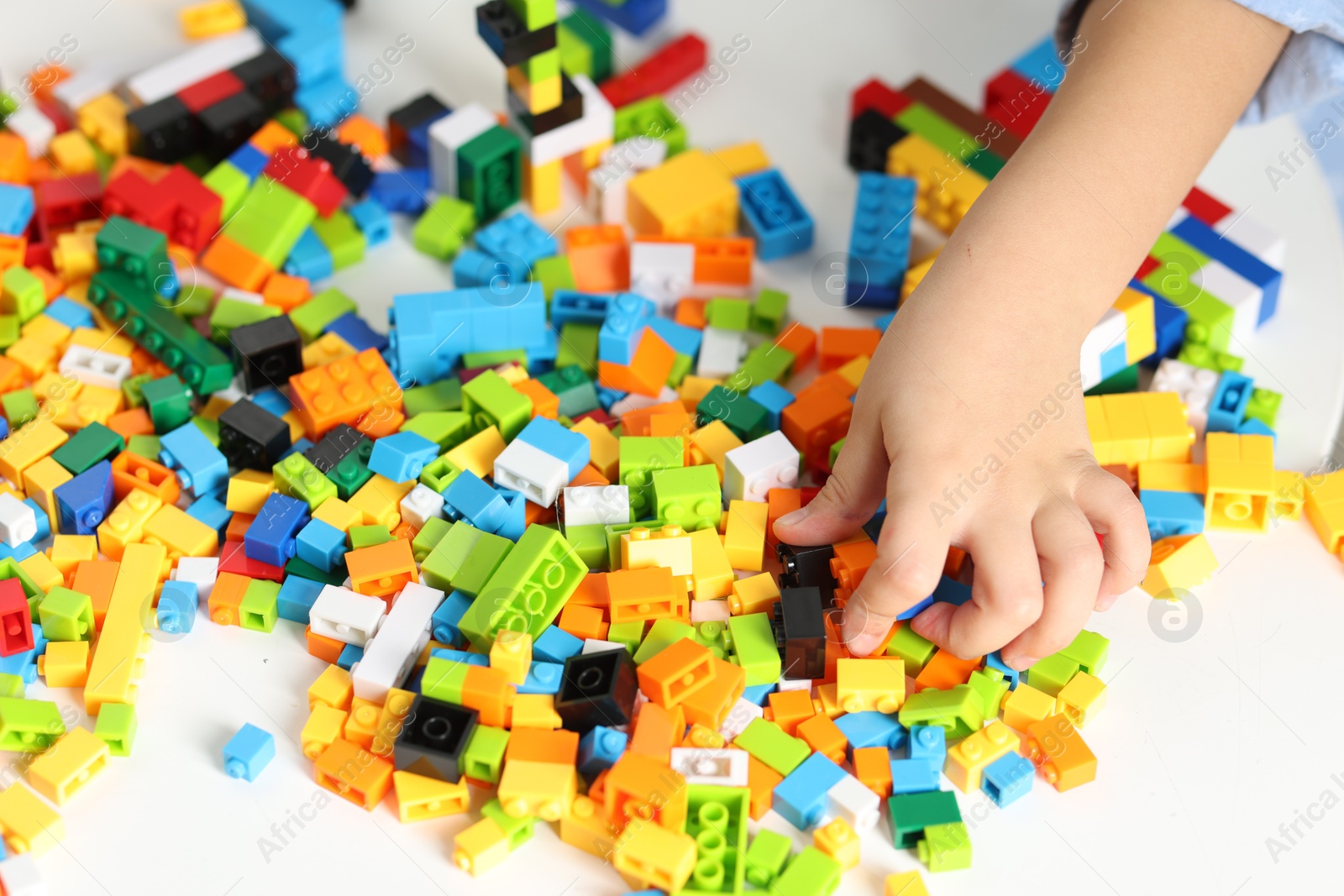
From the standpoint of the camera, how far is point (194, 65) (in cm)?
142

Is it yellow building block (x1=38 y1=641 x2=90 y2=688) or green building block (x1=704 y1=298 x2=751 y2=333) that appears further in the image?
green building block (x1=704 y1=298 x2=751 y2=333)

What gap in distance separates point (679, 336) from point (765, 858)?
1.77ft

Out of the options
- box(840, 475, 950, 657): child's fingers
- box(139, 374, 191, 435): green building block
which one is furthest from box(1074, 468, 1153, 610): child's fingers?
box(139, 374, 191, 435): green building block

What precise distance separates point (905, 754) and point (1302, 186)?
872 millimetres

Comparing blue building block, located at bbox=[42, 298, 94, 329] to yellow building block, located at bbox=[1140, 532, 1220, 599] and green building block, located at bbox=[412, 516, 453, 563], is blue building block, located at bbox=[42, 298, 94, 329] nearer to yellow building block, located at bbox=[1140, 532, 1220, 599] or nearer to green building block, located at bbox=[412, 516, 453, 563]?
green building block, located at bbox=[412, 516, 453, 563]

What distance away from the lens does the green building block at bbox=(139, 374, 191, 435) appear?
1165mm

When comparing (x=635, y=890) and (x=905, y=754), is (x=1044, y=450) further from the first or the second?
(x=635, y=890)

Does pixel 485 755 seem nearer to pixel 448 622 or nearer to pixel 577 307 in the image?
pixel 448 622

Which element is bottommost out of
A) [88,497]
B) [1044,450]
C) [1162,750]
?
[88,497]

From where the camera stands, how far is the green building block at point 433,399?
120 centimetres

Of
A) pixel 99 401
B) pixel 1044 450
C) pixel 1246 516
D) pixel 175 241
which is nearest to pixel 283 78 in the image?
pixel 175 241

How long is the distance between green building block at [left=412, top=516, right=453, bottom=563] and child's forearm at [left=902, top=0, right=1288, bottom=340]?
0.46 m

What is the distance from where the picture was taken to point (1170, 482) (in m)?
1.16

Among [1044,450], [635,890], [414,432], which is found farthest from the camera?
[414,432]
